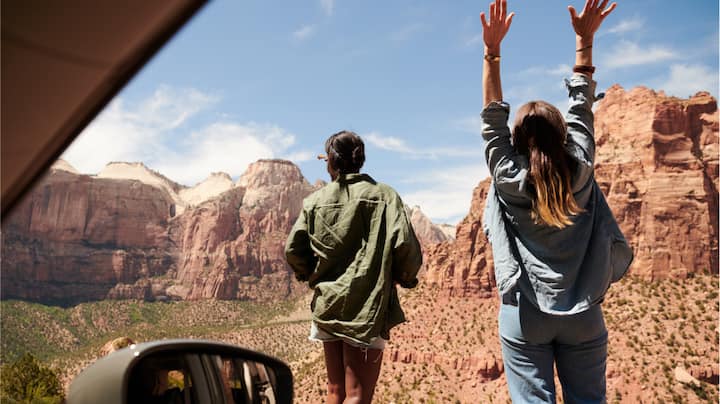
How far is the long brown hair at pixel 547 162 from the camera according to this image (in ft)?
9.41

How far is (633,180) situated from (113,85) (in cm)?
6157

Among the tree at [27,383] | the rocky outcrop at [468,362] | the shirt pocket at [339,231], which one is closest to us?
the shirt pocket at [339,231]

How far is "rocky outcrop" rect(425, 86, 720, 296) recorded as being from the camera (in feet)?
169

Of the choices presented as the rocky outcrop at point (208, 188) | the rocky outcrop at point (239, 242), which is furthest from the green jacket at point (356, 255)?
the rocky outcrop at point (208, 188)

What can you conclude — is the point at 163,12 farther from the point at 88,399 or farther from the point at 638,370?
the point at 638,370

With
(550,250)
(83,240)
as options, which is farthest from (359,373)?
(83,240)

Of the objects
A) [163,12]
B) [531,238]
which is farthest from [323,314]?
[163,12]

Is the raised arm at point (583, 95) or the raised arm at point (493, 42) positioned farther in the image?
the raised arm at point (493, 42)

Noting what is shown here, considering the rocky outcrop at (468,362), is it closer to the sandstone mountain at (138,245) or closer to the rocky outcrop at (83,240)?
the sandstone mountain at (138,245)

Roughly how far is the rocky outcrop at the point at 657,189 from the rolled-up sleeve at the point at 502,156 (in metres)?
52.2

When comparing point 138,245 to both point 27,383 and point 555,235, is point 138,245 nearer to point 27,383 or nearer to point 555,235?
point 27,383

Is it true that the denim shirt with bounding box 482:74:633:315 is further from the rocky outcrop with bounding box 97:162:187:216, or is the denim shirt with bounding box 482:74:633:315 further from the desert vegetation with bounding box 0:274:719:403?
the rocky outcrop with bounding box 97:162:187:216

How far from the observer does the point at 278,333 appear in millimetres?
83688

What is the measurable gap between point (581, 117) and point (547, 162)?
460 millimetres
